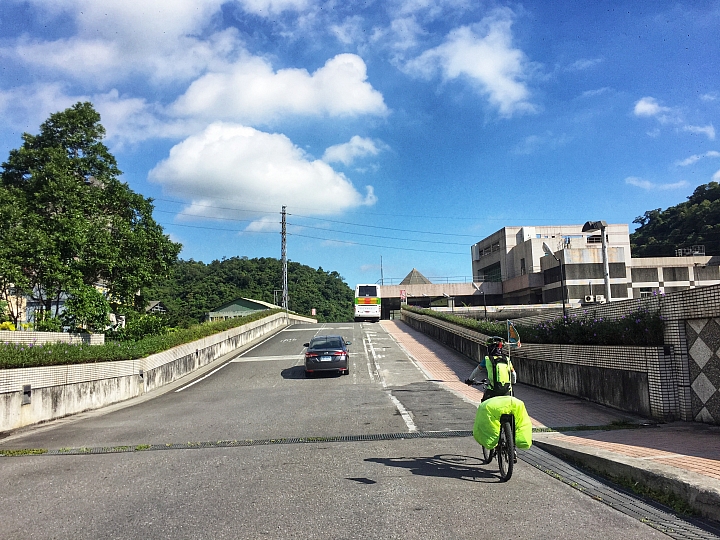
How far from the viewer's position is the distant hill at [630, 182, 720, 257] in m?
66.2

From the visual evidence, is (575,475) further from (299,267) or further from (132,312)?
(299,267)

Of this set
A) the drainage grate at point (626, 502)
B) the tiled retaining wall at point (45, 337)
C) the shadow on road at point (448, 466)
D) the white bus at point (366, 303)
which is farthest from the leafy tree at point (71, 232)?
the white bus at point (366, 303)

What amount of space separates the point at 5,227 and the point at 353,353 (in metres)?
14.6

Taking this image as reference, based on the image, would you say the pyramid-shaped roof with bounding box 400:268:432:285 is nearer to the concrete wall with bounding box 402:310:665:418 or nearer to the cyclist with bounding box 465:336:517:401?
A: the concrete wall with bounding box 402:310:665:418

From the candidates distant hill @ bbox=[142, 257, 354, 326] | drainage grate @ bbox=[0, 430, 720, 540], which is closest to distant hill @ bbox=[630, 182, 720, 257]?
distant hill @ bbox=[142, 257, 354, 326]

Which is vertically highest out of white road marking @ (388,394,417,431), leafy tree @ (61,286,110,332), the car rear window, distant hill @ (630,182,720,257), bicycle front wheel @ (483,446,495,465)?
distant hill @ (630,182,720,257)

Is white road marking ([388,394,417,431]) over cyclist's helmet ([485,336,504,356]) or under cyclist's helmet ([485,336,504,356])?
under

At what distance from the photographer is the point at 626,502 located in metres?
5.36

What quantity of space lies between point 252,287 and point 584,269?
150 ft

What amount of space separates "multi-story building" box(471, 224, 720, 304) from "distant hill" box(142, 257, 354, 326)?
27455mm

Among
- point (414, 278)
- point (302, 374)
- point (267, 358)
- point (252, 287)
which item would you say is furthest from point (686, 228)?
point (302, 374)

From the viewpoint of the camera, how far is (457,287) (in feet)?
250

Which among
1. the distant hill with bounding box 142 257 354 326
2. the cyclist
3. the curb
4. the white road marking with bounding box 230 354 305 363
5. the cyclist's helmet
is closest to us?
the curb

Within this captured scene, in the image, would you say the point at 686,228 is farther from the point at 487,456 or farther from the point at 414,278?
the point at 487,456
